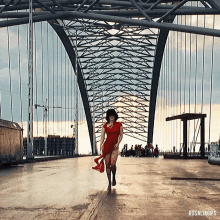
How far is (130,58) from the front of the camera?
59.8m

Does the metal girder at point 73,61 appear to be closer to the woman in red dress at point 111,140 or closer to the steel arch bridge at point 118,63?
the steel arch bridge at point 118,63

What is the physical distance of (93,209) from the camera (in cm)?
541

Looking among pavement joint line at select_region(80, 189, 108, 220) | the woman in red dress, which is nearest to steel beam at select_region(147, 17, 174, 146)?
the woman in red dress

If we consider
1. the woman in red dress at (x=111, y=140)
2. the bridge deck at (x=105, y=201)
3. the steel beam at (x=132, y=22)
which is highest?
the steel beam at (x=132, y=22)

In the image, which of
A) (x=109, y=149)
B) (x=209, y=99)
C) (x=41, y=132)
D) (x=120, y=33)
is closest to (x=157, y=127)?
(x=120, y=33)

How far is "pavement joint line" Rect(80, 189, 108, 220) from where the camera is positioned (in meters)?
4.84

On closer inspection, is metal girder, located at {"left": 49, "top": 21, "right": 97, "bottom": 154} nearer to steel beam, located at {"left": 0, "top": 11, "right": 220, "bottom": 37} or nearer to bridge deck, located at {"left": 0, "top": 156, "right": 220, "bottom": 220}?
steel beam, located at {"left": 0, "top": 11, "right": 220, "bottom": 37}

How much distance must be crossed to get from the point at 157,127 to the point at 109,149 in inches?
2063

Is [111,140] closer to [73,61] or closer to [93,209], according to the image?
[93,209]

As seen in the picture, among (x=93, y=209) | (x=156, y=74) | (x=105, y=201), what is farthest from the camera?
(x=156, y=74)

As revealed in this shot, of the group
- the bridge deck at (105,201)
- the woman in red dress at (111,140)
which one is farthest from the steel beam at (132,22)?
the woman in red dress at (111,140)

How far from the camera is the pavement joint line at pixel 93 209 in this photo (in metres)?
4.84

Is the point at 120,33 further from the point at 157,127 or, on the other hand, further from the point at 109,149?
the point at 109,149

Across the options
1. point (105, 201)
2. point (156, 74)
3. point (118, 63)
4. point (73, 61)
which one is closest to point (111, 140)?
point (105, 201)
